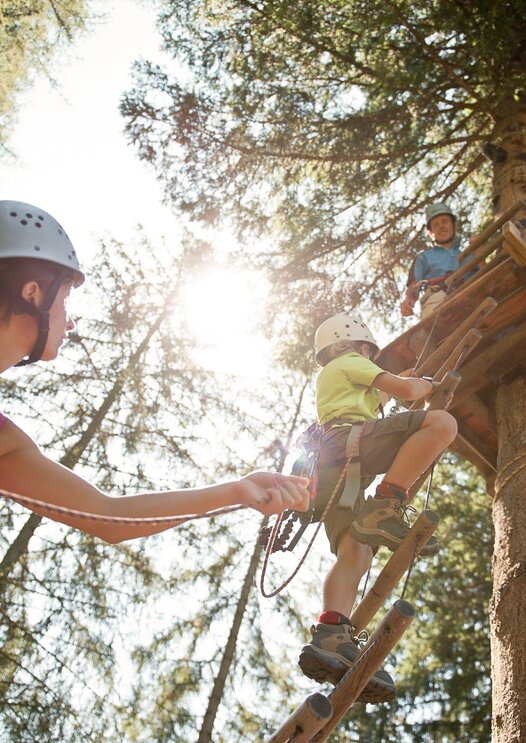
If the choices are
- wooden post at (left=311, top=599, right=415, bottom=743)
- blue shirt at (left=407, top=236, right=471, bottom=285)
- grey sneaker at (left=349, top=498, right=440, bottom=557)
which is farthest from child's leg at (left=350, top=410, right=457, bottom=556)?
blue shirt at (left=407, top=236, right=471, bottom=285)

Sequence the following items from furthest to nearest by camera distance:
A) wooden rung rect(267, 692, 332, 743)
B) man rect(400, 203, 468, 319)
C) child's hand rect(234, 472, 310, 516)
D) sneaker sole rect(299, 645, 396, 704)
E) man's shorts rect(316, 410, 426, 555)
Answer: man rect(400, 203, 468, 319)
man's shorts rect(316, 410, 426, 555)
sneaker sole rect(299, 645, 396, 704)
wooden rung rect(267, 692, 332, 743)
child's hand rect(234, 472, 310, 516)

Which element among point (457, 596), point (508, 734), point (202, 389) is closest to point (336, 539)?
point (508, 734)

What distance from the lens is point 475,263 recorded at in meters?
6.07

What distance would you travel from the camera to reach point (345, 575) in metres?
3.86

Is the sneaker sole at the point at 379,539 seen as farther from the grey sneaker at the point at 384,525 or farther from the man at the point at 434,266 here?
the man at the point at 434,266

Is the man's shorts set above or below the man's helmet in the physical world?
below

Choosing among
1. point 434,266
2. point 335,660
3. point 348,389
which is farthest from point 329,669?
point 434,266

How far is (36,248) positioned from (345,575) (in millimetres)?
2414

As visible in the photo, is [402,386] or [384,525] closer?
[384,525]

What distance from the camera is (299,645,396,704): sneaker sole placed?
130 inches

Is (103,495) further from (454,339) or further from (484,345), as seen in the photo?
(484,345)

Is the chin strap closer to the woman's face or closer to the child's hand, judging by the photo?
the woman's face

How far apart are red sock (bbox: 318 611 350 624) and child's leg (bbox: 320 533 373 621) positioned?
0.02 meters

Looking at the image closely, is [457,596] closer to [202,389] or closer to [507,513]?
[202,389]
